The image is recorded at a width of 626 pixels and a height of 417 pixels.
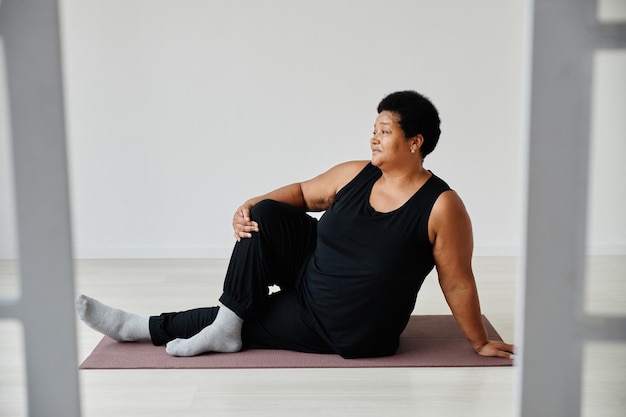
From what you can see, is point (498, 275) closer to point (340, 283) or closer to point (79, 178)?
point (340, 283)

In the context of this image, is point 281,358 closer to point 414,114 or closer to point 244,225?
point 244,225

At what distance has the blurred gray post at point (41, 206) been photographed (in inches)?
30.6

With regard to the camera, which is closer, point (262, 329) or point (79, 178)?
point (262, 329)

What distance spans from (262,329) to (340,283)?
0.39 m

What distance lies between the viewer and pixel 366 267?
2.66 metres

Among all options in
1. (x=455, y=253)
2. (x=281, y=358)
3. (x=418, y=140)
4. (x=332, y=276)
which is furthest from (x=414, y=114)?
(x=281, y=358)

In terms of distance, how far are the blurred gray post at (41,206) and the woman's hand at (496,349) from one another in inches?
85.6

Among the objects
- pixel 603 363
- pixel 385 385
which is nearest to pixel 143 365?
pixel 385 385

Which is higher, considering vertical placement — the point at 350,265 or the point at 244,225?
the point at 244,225

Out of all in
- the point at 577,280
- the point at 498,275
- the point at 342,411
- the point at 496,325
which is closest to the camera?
the point at 577,280

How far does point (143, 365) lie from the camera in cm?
274

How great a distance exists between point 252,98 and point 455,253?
2.28 m

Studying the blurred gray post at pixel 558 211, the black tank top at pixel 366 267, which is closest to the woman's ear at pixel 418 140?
the black tank top at pixel 366 267

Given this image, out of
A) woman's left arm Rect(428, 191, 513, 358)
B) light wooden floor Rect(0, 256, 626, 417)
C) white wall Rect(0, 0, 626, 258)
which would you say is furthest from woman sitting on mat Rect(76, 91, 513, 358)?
white wall Rect(0, 0, 626, 258)
